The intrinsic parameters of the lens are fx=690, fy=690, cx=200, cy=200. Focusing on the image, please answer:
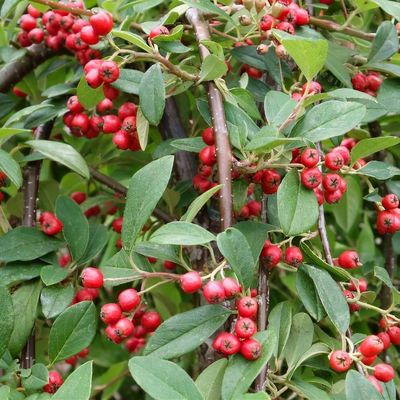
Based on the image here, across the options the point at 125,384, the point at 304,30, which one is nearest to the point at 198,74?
the point at 304,30

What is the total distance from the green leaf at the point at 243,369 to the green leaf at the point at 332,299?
105 mm

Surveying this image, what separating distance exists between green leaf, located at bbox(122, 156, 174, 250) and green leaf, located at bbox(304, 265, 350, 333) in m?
0.23

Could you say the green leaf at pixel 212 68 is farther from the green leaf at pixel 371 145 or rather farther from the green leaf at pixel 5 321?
the green leaf at pixel 5 321

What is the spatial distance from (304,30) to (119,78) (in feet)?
1.09

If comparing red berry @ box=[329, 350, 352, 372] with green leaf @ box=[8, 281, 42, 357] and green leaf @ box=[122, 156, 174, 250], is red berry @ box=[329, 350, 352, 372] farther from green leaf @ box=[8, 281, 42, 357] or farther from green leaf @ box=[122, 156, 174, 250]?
green leaf @ box=[8, 281, 42, 357]

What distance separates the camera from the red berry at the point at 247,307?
0.84m

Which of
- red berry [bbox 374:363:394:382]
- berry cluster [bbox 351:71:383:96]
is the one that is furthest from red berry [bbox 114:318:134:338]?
berry cluster [bbox 351:71:383:96]

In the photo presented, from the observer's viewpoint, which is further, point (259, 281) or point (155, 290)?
point (155, 290)

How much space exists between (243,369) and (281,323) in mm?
161

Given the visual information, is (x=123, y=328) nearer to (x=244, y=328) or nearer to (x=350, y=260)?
(x=244, y=328)

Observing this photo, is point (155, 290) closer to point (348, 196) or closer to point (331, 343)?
point (348, 196)

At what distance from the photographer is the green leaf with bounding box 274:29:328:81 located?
862 millimetres

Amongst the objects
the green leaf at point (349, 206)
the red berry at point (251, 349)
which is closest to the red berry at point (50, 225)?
the red berry at point (251, 349)

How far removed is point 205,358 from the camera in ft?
4.09
